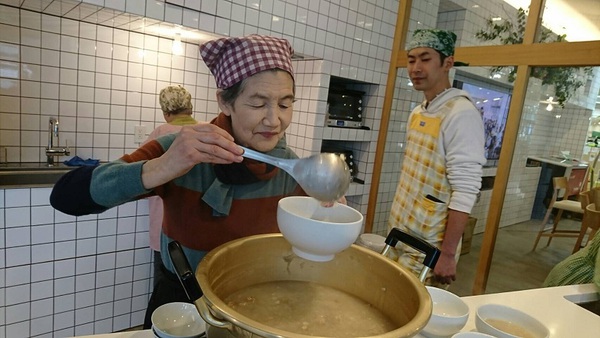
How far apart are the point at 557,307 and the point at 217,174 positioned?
3.61 feet

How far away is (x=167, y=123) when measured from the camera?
2207mm

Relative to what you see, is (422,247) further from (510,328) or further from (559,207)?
(559,207)

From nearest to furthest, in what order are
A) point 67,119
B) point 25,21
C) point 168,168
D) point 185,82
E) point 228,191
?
point 168,168, point 228,191, point 25,21, point 67,119, point 185,82

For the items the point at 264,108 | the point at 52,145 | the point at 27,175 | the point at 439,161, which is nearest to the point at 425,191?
the point at 439,161

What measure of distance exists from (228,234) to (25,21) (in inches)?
80.0

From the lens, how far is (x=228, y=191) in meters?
0.99

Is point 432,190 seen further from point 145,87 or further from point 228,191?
point 145,87

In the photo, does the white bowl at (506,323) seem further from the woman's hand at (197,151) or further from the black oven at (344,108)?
the black oven at (344,108)

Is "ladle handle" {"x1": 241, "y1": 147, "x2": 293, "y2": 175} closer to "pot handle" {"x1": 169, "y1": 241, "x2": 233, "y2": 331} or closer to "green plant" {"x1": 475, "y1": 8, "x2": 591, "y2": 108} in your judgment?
"pot handle" {"x1": 169, "y1": 241, "x2": 233, "y2": 331}

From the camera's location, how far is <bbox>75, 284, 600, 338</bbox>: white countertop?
1021mm

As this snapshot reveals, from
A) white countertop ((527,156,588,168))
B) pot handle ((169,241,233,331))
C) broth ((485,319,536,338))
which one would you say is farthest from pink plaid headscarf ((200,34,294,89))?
white countertop ((527,156,588,168))

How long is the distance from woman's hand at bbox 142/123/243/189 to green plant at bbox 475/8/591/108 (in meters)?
2.12

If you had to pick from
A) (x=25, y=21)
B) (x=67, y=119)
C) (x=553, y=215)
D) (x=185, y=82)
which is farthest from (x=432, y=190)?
(x=25, y=21)

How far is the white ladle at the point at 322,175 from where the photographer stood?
78cm
